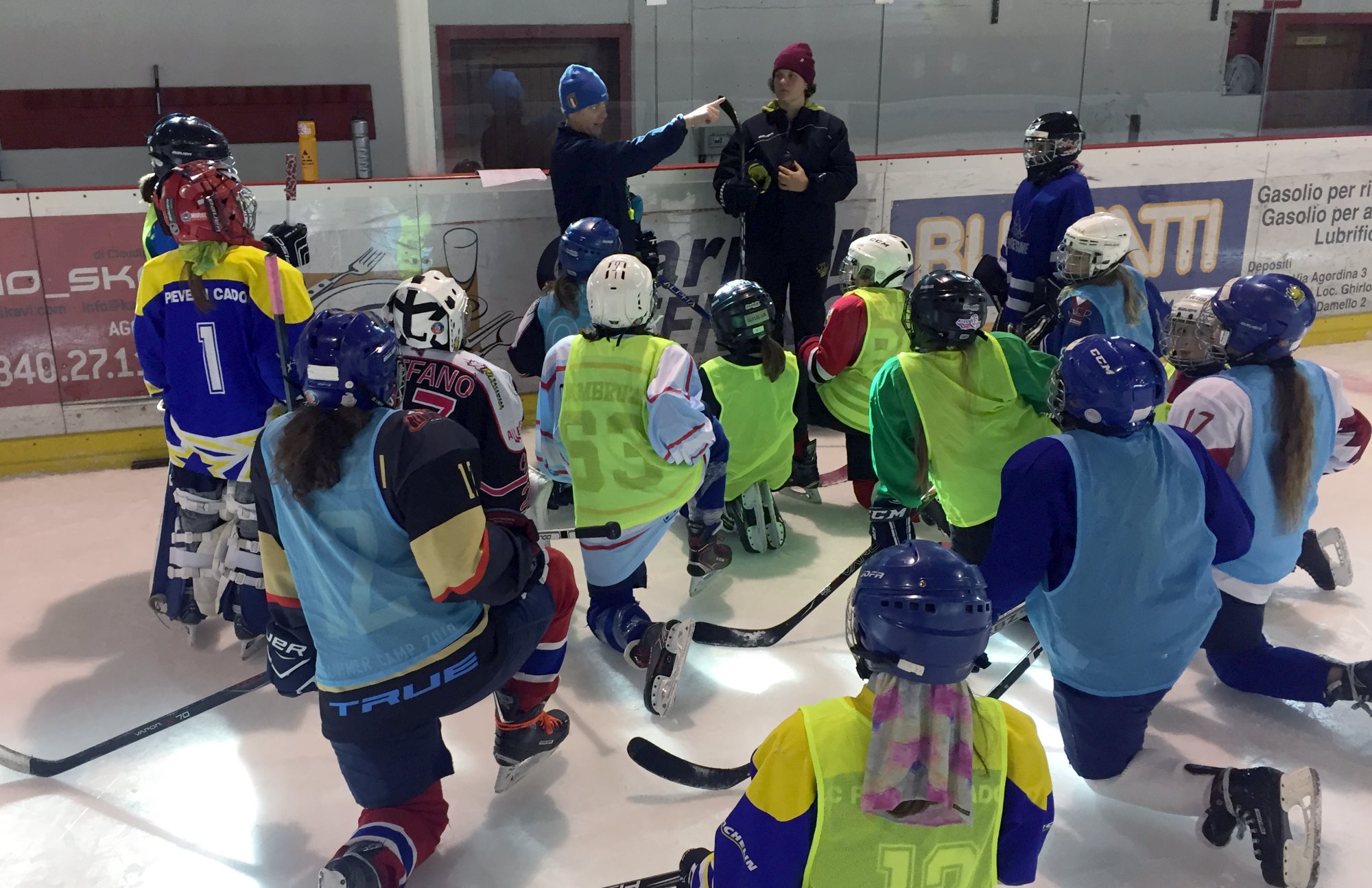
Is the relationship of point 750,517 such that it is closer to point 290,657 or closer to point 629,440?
point 629,440

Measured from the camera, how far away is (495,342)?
498 centimetres

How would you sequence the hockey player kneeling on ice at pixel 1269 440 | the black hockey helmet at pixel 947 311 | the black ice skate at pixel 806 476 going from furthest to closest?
1. the black ice skate at pixel 806 476
2. the black hockey helmet at pixel 947 311
3. the hockey player kneeling on ice at pixel 1269 440

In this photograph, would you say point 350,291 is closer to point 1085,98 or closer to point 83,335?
point 83,335

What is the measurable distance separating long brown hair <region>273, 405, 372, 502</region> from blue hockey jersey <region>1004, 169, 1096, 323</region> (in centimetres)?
283

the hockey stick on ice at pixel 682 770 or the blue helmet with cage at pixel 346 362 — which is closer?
the blue helmet with cage at pixel 346 362

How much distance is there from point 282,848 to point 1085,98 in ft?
19.4

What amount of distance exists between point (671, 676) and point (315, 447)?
1174 millimetres

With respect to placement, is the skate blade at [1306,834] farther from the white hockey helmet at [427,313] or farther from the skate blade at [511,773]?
the white hockey helmet at [427,313]

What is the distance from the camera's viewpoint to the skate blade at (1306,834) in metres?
2.00

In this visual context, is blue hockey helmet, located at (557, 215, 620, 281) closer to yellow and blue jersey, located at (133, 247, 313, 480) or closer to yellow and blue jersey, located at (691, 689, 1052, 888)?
yellow and blue jersey, located at (133, 247, 313, 480)

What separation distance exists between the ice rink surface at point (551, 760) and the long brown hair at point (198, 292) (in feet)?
3.27

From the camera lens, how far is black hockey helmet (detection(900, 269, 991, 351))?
2787mm

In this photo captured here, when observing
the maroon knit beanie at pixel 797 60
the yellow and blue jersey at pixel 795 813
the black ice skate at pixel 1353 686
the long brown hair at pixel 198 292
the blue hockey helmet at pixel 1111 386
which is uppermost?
the maroon knit beanie at pixel 797 60

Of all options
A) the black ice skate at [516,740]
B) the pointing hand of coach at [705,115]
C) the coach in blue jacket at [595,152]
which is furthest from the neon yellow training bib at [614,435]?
the pointing hand of coach at [705,115]
